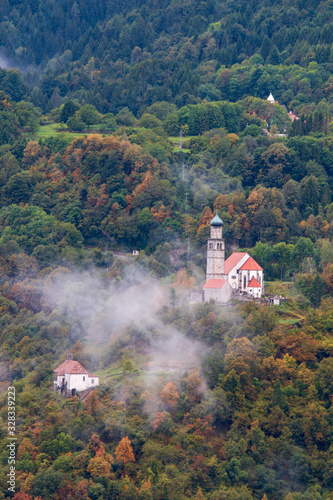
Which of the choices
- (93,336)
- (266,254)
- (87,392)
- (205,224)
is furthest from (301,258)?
A: (87,392)

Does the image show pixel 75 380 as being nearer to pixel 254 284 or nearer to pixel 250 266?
pixel 254 284

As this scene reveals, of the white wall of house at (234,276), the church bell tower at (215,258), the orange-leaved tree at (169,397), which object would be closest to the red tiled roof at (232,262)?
the white wall of house at (234,276)

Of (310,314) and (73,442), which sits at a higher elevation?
(310,314)

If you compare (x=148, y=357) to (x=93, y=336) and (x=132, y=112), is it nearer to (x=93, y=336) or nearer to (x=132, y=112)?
(x=93, y=336)

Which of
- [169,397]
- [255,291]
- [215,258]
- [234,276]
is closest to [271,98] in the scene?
[234,276]

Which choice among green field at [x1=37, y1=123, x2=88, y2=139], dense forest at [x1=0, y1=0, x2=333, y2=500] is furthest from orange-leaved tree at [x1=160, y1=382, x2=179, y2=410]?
green field at [x1=37, y1=123, x2=88, y2=139]

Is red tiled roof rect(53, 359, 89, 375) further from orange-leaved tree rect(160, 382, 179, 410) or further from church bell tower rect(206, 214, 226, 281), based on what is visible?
church bell tower rect(206, 214, 226, 281)

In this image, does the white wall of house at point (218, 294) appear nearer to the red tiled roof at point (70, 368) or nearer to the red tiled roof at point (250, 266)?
the red tiled roof at point (250, 266)
